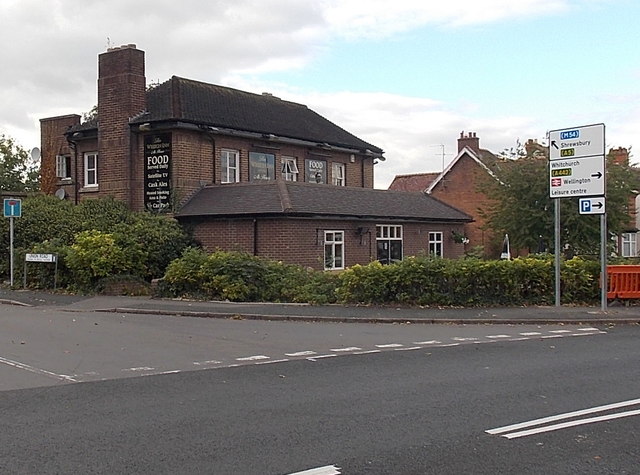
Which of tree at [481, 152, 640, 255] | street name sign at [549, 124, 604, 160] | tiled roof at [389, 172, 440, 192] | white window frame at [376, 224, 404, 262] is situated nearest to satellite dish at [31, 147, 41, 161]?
white window frame at [376, 224, 404, 262]

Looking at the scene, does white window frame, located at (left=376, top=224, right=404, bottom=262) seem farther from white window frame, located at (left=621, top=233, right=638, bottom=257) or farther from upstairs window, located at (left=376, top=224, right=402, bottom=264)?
white window frame, located at (left=621, top=233, right=638, bottom=257)

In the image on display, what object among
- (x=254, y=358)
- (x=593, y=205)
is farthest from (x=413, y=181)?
(x=254, y=358)

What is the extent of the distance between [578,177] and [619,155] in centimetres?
1250

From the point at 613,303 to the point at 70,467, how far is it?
16715mm

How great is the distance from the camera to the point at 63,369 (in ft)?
34.6

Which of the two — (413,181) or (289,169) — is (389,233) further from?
(413,181)

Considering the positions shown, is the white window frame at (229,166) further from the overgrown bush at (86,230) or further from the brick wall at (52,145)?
the brick wall at (52,145)

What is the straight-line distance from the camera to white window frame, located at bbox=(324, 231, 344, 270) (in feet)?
89.6

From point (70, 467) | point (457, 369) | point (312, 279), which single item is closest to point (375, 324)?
point (312, 279)

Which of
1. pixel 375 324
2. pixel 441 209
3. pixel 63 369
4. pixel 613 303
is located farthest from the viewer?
pixel 441 209

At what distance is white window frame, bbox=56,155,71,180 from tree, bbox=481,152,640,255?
20.7 metres

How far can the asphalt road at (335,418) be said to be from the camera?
6066 millimetres

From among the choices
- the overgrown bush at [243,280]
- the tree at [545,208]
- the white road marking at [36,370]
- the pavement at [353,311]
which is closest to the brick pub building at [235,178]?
the tree at [545,208]

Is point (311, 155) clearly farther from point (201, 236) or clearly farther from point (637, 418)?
point (637, 418)
